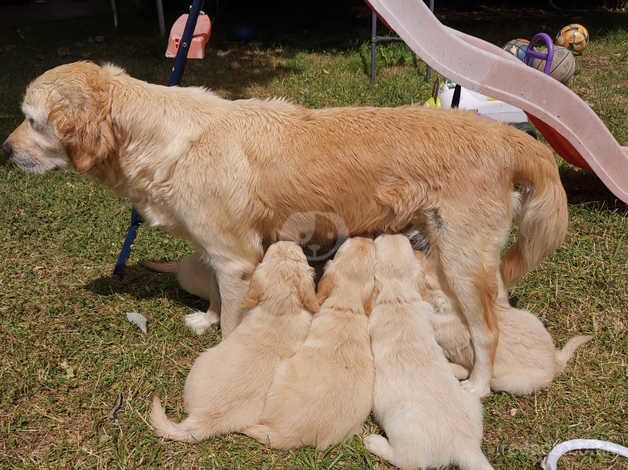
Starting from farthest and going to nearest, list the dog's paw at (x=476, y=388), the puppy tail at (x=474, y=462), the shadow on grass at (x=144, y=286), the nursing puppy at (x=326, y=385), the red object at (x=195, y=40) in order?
the shadow on grass at (x=144, y=286) → the red object at (x=195, y=40) → the dog's paw at (x=476, y=388) → the nursing puppy at (x=326, y=385) → the puppy tail at (x=474, y=462)

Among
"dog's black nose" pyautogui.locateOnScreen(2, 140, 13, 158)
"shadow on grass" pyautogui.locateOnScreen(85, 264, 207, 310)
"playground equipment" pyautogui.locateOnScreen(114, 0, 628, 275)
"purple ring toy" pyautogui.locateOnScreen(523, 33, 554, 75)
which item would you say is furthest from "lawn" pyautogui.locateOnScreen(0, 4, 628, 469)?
"purple ring toy" pyautogui.locateOnScreen(523, 33, 554, 75)

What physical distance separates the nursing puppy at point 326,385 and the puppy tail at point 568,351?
1.25m

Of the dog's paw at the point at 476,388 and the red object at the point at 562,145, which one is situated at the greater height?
the red object at the point at 562,145

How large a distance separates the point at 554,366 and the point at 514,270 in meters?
0.62

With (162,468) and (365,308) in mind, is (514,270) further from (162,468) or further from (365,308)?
(162,468)

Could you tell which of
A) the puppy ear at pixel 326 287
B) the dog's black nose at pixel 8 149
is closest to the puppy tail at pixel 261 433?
the puppy ear at pixel 326 287

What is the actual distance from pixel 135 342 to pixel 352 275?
1.55 m

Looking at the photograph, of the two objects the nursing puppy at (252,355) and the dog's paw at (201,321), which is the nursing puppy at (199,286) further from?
the nursing puppy at (252,355)

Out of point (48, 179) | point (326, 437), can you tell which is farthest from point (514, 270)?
point (48, 179)

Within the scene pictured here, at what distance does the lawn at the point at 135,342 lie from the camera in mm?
3047

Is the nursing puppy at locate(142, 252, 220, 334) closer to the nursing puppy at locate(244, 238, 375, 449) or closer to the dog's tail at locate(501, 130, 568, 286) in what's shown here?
the nursing puppy at locate(244, 238, 375, 449)

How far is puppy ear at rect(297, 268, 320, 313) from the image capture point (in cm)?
335

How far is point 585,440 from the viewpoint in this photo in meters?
2.98

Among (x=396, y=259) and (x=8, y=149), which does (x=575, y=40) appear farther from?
(x=8, y=149)
